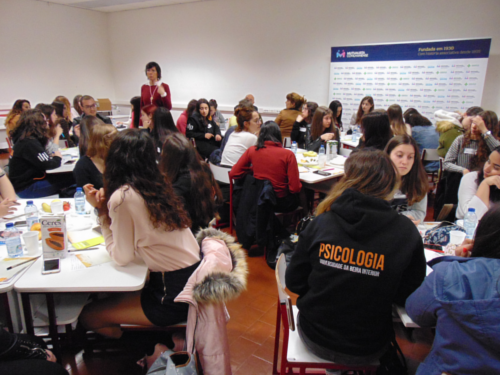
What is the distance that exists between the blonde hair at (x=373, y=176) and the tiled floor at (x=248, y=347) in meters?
1.23

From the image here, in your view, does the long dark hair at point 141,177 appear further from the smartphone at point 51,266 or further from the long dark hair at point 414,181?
the long dark hair at point 414,181

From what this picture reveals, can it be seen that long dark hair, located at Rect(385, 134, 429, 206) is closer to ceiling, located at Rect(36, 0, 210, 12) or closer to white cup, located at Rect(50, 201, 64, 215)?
white cup, located at Rect(50, 201, 64, 215)

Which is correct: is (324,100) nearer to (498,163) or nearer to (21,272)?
(498,163)

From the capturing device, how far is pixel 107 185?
1688mm

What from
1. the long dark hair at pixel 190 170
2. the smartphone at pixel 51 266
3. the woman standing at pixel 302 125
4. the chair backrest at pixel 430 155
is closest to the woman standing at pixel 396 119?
the chair backrest at pixel 430 155

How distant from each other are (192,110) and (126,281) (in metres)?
4.38

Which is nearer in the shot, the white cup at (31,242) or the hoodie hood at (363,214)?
the hoodie hood at (363,214)

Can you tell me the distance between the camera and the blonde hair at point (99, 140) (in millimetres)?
2746

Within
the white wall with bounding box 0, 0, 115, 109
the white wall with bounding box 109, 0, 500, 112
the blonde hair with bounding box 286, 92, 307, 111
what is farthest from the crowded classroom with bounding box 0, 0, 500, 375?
the white wall with bounding box 0, 0, 115, 109

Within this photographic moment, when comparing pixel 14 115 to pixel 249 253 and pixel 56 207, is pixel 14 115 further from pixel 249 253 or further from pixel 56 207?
pixel 249 253

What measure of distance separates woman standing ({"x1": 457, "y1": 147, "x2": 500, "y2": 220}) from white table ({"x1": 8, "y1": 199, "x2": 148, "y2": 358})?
2.13m

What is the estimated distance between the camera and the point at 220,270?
164 centimetres

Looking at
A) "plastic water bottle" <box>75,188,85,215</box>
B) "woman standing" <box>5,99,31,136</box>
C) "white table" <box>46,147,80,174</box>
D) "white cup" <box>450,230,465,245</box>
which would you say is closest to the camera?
"white cup" <box>450,230,465,245</box>

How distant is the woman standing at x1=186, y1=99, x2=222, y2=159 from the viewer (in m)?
5.16
